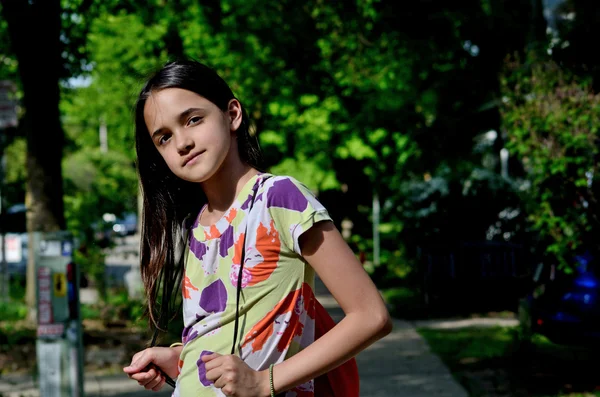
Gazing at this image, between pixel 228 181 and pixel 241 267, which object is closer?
pixel 241 267

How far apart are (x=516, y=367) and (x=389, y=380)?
1129 mm

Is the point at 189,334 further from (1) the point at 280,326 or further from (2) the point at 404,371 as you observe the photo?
(2) the point at 404,371

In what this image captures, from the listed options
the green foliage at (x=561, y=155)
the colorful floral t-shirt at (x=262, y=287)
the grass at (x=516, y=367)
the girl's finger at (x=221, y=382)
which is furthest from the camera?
the grass at (x=516, y=367)

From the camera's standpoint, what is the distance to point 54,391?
670cm

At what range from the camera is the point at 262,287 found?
1.90m

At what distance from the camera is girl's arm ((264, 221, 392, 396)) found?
1824 mm

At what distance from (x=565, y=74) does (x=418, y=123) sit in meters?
5.89

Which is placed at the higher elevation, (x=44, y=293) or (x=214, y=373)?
(x=214, y=373)

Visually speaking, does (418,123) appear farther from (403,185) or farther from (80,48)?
(80,48)

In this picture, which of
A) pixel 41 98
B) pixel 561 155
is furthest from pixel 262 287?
pixel 41 98

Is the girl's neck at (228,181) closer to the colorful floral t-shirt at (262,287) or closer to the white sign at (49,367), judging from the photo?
the colorful floral t-shirt at (262,287)

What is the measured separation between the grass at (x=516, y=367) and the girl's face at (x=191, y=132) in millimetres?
5387

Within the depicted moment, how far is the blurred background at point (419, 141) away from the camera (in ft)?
23.9

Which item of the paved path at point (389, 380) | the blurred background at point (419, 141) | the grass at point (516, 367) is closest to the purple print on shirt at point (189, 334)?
the blurred background at point (419, 141)
